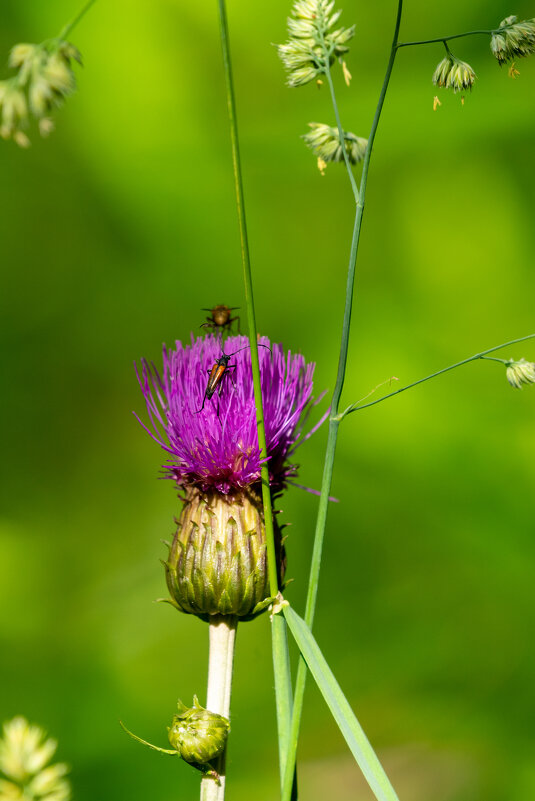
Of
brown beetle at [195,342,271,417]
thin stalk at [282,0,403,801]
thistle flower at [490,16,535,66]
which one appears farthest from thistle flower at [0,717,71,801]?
thistle flower at [490,16,535,66]

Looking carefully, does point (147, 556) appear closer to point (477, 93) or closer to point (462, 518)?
point (462, 518)

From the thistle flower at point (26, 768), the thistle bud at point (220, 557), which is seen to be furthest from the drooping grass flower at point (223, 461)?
the thistle flower at point (26, 768)

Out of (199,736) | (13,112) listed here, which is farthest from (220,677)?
(13,112)

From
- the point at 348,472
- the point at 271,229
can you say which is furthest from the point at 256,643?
the point at 271,229

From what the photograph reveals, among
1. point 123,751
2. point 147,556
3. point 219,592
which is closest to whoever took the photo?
point 219,592

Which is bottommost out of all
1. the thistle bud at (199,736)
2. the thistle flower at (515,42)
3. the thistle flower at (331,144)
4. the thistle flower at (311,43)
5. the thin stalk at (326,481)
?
the thistle bud at (199,736)

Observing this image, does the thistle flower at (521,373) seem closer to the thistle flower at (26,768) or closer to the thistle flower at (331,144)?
the thistle flower at (331,144)

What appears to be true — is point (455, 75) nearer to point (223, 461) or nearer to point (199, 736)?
point (223, 461)
